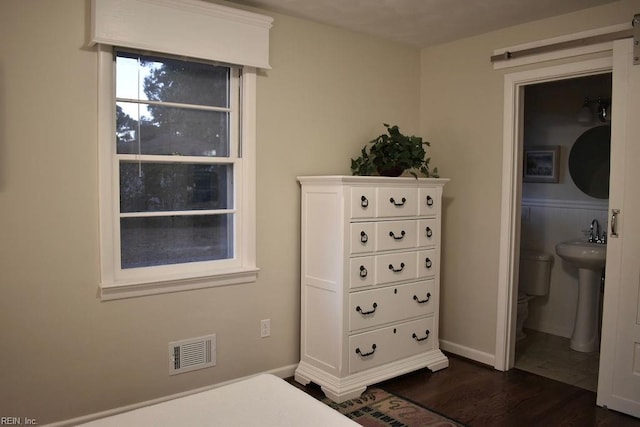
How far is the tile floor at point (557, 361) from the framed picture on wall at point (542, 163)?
1.41 metres

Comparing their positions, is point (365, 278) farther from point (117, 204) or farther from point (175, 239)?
point (117, 204)

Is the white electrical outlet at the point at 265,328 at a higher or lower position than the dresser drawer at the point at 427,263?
lower

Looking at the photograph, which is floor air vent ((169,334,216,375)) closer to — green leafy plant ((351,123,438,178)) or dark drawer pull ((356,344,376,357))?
dark drawer pull ((356,344,376,357))

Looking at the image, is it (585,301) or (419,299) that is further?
(585,301)

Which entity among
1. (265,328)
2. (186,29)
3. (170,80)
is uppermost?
(186,29)

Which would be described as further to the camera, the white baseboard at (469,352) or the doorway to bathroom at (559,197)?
the doorway to bathroom at (559,197)

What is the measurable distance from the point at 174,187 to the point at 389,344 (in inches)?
65.7

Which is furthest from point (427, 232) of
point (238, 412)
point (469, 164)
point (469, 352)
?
point (238, 412)

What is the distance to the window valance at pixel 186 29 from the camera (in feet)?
8.14

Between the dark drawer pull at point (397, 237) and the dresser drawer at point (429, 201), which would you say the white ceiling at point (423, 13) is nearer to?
the dresser drawer at point (429, 201)

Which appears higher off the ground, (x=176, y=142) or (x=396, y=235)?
(x=176, y=142)

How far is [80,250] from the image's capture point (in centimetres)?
253

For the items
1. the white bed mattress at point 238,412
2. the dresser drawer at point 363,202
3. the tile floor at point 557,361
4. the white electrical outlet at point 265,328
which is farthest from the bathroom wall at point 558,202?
the white bed mattress at point 238,412

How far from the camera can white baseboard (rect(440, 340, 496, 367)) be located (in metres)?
3.61
